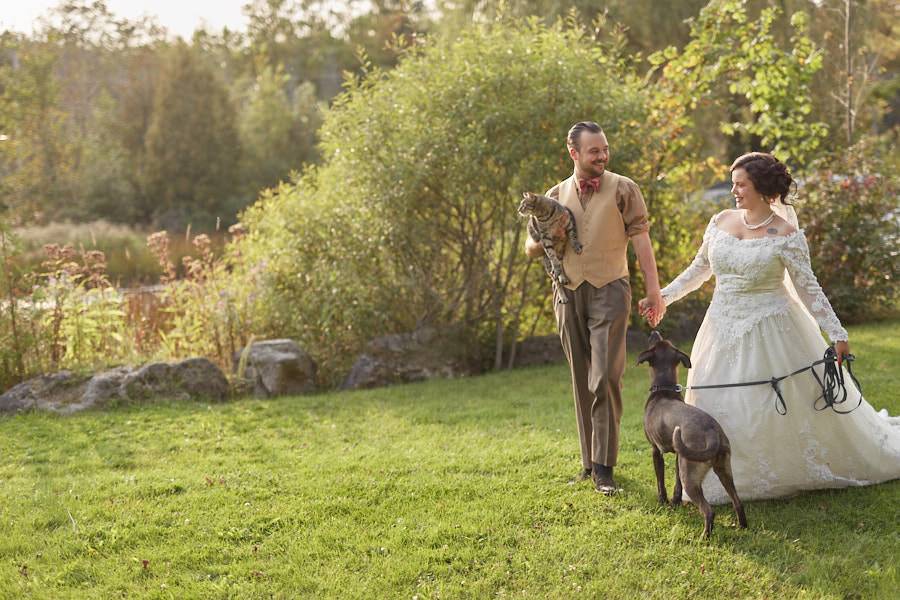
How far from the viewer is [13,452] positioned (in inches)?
231

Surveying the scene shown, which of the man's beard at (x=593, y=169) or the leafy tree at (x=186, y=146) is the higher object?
the leafy tree at (x=186, y=146)

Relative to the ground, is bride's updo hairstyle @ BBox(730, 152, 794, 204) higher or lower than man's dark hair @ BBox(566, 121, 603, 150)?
lower

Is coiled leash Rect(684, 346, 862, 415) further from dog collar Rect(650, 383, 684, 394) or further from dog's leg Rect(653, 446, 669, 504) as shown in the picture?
dog's leg Rect(653, 446, 669, 504)

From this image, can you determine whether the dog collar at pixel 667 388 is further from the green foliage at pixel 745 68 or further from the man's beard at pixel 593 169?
the green foliage at pixel 745 68

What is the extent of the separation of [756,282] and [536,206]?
3.82 ft

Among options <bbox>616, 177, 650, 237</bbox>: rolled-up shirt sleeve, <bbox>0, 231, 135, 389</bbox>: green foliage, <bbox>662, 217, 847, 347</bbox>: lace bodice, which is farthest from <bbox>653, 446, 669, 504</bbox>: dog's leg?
<bbox>0, 231, 135, 389</bbox>: green foliage

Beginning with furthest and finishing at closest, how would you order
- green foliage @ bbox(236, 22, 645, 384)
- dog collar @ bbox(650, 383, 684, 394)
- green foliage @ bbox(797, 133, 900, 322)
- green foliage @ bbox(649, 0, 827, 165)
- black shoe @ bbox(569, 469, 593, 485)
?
green foliage @ bbox(649, 0, 827, 165) → green foliage @ bbox(797, 133, 900, 322) → green foliage @ bbox(236, 22, 645, 384) → black shoe @ bbox(569, 469, 593, 485) → dog collar @ bbox(650, 383, 684, 394)

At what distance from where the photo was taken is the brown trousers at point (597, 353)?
14.6ft

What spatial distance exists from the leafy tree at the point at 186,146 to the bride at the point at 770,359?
22483 mm

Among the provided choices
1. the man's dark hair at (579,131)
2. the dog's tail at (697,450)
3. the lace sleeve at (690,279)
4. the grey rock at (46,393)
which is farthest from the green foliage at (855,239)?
the grey rock at (46,393)

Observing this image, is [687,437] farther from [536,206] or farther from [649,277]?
[536,206]

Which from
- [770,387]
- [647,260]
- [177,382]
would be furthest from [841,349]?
[177,382]

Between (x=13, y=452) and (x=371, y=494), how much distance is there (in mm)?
2847

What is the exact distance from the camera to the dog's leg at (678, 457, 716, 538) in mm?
3812
